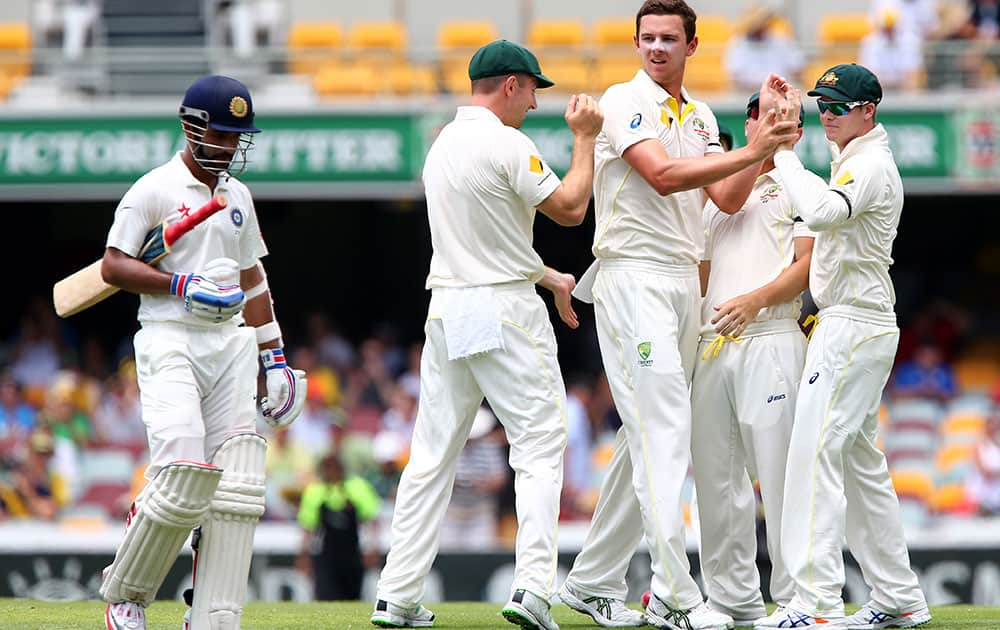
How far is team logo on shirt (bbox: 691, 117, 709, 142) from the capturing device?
239 inches

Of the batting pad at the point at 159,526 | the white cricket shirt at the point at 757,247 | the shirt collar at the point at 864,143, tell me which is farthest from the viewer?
the white cricket shirt at the point at 757,247

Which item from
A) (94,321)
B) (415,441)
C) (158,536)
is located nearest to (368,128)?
(94,321)

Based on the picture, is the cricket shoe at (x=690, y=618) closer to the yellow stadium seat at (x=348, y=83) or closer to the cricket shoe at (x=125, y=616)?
the cricket shoe at (x=125, y=616)

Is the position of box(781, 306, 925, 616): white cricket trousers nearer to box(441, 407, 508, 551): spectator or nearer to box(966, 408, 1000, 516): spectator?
box(441, 407, 508, 551): spectator

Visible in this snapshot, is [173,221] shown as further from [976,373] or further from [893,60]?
[976,373]

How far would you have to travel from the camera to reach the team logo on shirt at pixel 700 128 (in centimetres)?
607

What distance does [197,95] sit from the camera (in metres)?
5.45

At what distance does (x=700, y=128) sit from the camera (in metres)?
6.09

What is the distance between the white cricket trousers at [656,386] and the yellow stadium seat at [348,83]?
8.59 metres

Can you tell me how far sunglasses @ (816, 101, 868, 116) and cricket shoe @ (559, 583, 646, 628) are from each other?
210 cm

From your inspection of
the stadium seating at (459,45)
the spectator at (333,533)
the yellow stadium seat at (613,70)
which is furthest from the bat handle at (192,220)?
the yellow stadium seat at (613,70)

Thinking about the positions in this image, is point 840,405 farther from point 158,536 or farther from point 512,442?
point 158,536

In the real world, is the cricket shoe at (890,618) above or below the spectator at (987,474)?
above

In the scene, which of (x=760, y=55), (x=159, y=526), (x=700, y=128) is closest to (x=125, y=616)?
A: (x=159, y=526)
